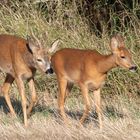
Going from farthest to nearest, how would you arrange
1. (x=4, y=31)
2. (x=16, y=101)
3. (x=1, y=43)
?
1. (x=4, y=31)
2. (x=16, y=101)
3. (x=1, y=43)

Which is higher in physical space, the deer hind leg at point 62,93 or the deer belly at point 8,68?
the deer belly at point 8,68

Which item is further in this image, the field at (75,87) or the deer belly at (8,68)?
the deer belly at (8,68)

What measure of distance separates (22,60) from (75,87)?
7.36 ft

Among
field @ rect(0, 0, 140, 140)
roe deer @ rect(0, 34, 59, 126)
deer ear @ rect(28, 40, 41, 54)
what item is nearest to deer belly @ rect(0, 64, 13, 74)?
roe deer @ rect(0, 34, 59, 126)

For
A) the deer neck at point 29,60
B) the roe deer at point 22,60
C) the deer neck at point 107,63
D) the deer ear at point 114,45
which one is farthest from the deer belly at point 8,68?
the deer ear at point 114,45

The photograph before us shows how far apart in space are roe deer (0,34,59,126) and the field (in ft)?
1.80

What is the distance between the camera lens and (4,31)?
13742mm

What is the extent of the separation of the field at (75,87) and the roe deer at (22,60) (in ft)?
1.80

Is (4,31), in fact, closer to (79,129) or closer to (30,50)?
(30,50)

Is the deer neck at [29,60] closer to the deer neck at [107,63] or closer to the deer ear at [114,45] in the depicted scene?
the deer neck at [107,63]

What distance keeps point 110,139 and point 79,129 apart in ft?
2.62

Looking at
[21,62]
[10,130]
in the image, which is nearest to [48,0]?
[21,62]

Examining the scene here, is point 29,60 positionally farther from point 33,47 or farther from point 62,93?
point 62,93

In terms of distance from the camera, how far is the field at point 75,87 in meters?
9.15
